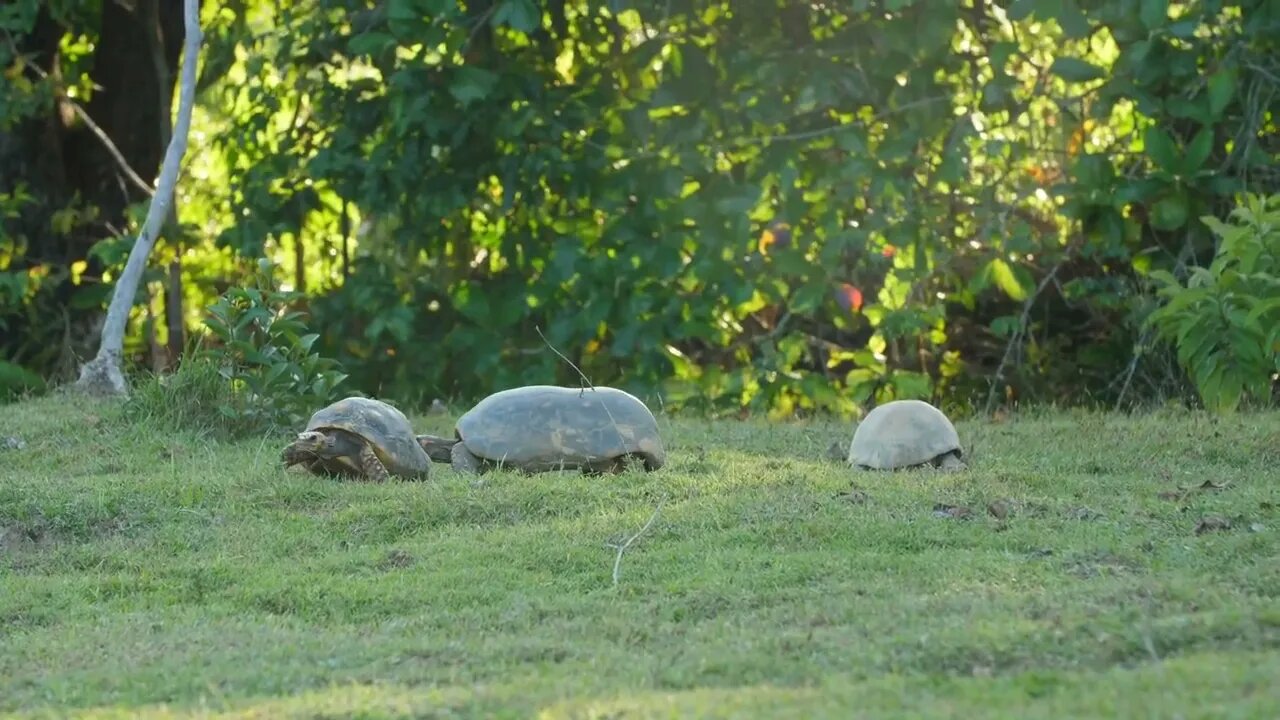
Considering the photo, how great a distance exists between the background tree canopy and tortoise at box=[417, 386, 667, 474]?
10.3 ft

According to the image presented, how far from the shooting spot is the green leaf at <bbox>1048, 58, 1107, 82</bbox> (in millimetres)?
8737

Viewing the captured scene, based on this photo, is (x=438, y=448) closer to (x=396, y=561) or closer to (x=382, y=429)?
(x=382, y=429)

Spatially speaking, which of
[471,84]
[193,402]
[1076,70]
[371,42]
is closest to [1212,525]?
[193,402]

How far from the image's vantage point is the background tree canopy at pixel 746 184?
9.03 meters

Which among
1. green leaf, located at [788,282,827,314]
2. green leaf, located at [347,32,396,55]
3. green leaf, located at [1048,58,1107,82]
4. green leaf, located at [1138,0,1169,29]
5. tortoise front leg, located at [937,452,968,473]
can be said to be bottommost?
tortoise front leg, located at [937,452,968,473]

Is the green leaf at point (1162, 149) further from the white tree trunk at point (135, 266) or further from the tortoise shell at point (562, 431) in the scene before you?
the white tree trunk at point (135, 266)

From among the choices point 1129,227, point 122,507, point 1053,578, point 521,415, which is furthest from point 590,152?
point 1053,578

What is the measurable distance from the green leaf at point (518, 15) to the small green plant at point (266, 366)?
7.88 feet

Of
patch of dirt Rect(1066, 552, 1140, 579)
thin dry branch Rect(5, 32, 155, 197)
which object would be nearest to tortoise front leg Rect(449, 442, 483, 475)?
patch of dirt Rect(1066, 552, 1140, 579)

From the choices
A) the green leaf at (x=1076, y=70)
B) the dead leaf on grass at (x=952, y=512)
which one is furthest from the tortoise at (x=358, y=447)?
the green leaf at (x=1076, y=70)

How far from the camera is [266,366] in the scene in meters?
7.05

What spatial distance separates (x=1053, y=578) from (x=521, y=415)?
2.40 m

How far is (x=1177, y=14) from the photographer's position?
9203mm

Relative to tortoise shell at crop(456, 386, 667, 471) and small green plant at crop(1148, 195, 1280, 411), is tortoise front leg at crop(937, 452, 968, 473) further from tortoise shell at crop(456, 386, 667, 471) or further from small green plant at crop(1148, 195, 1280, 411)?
small green plant at crop(1148, 195, 1280, 411)
